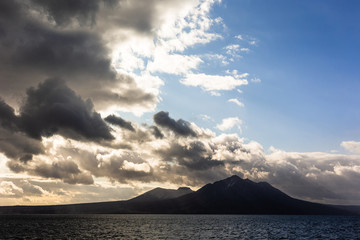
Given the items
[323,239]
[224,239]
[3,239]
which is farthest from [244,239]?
[3,239]

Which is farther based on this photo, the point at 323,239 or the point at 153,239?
the point at 323,239

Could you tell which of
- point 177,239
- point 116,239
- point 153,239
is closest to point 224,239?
point 177,239

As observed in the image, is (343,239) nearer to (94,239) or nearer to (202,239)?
(202,239)

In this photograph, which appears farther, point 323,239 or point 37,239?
point 323,239

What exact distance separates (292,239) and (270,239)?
28.2ft

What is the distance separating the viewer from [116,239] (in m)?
92.2

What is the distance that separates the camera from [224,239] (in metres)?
93.4

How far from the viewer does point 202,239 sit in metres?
93.2

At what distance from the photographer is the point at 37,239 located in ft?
299

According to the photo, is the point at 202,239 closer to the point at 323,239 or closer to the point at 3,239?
the point at 323,239

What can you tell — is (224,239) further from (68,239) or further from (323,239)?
(68,239)

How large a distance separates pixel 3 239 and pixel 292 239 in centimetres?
9594

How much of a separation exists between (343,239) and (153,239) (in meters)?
66.5

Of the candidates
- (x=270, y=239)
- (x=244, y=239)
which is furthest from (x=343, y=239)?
(x=244, y=239)
